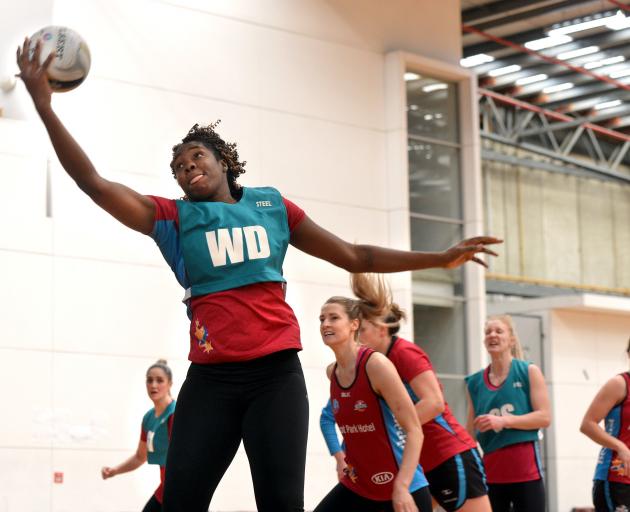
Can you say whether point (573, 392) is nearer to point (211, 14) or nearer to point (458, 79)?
point (458, 79)

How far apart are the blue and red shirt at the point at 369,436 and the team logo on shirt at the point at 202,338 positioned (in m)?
2.00

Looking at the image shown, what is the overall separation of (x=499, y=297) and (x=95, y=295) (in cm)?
1456

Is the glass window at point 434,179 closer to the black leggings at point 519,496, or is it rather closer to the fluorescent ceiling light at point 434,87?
the fluorescent ceiling light at point 434,87

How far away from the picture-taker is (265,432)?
401cm

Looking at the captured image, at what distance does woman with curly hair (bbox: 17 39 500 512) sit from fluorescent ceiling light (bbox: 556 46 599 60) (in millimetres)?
18656

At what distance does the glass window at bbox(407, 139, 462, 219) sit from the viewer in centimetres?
1700

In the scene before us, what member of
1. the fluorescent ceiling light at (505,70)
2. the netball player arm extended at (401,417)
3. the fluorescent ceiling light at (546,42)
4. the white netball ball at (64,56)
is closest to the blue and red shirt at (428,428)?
the netball player arm extended at (401,417)

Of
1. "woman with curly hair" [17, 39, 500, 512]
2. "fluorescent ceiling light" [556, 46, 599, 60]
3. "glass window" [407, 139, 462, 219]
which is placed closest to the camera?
"woman with curly hair" [17, 39, 500, 512]

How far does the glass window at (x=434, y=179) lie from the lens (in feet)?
55.8

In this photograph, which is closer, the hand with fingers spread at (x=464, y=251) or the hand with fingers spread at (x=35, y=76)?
the hand with fingers spread at (x=35, y=76)

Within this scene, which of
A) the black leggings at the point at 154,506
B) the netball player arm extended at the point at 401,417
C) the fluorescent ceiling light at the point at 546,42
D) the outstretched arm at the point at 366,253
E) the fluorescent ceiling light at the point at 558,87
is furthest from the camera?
the fluorescent ceiling light at the point at 558,87

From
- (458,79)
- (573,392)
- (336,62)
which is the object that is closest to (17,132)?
(336,62)

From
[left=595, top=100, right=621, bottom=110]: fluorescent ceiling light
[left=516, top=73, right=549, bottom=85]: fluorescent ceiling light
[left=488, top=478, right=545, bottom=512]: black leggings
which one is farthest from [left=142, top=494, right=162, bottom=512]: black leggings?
[left=595, top=100, right=621, bottom=110]: fluorescent ceiling light

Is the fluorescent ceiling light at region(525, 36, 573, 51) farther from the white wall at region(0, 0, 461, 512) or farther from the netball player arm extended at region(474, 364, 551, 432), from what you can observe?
the netball player arm extended at region(474, 364, 551, 432)
